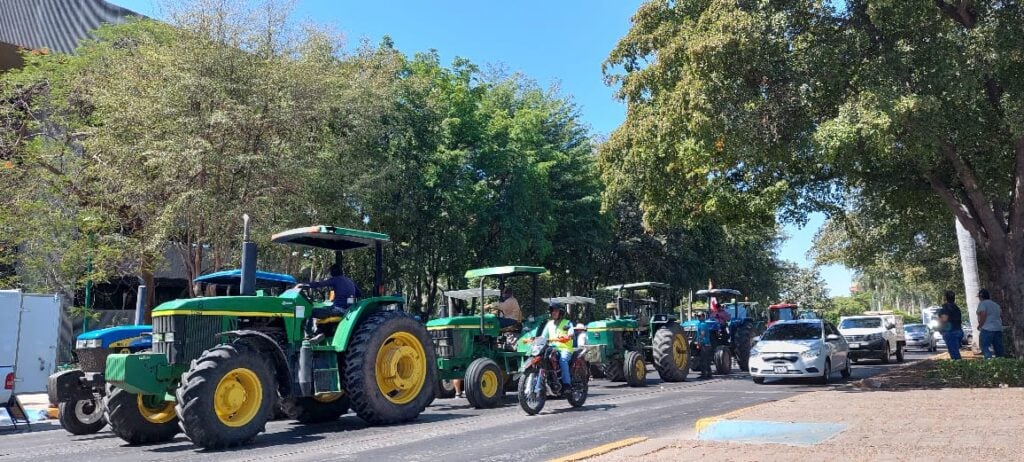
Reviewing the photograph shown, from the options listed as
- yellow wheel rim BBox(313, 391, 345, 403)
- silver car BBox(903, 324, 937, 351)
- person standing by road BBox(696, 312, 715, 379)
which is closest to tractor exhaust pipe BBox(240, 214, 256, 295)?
yellow wheel rim BBox(313, 391, 345, 403)

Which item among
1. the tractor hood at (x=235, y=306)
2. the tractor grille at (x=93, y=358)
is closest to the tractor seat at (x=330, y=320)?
the tractor hood at (x=235, y=306)


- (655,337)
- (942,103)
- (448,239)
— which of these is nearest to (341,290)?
(655,337)

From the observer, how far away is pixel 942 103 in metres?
13.8

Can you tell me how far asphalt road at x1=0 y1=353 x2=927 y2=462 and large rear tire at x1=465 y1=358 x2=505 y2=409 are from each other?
25 centimetres

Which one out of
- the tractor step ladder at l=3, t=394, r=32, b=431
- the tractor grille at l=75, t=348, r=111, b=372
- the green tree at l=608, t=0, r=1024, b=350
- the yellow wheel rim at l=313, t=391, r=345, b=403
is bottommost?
the tractor step ladder at l=3, t=394, r=32, b=431

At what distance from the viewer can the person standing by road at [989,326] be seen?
16438mm

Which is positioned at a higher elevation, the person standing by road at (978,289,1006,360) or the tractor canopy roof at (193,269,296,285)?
the tractor canopy roof at (193,269,296,285)

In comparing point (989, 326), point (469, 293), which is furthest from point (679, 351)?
point (989, 326)

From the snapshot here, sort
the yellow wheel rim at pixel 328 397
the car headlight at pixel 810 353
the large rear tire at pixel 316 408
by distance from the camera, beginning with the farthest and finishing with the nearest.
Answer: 1. the car headlight at pixel 810 353
2. the large rear tire at pixel 316 408
3. the yellow wheel rim at pixel 328 397

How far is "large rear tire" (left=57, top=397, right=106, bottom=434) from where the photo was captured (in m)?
11.2

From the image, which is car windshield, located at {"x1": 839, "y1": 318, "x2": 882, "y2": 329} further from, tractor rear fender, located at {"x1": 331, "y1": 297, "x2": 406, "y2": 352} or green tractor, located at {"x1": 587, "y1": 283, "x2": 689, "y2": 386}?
tractor rear fender, located at {"x1": 331, "y1": 297, "x2": 406, "y2": 352}

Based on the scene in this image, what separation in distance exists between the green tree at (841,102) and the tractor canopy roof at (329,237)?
21.4 feet

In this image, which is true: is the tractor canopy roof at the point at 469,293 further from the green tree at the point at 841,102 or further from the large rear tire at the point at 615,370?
the green tree at the point at 841,102

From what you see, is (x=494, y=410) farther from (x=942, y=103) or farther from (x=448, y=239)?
(x=448, y=239)
